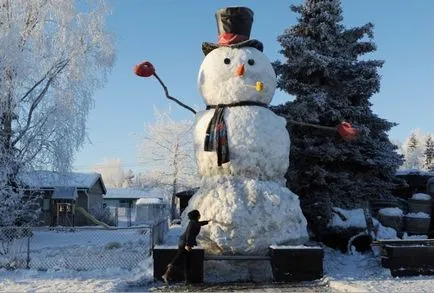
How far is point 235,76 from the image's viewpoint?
10820 millimetres

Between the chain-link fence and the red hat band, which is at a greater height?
the red hat band

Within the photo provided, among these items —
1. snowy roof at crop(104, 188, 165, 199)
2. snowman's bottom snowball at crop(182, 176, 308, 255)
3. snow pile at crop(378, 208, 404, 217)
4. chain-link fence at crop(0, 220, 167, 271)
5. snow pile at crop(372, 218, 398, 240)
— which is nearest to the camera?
snowman's bottom snowball at crop(182, 176, 308, 255)

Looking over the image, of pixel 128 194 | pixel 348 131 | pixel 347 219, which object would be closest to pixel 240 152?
pixel 348 131

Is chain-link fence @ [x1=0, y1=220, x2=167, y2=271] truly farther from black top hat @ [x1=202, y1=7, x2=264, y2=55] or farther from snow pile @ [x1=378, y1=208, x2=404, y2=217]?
snow pile @ [x1=378, y1=208, x2=404, y2=217]

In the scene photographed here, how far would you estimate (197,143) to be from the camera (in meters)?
11.1

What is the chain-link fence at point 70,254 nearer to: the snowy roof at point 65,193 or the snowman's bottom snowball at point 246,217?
the snowman's bottom snowball at point 246,217

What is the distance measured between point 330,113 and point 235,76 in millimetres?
5147

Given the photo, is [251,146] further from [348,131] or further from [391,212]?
[391,212]

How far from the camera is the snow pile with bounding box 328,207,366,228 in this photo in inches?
563

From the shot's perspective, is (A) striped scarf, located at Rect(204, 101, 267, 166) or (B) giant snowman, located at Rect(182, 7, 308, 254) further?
(A) striped scarf, located at Rect(204, 101, 267, 166)

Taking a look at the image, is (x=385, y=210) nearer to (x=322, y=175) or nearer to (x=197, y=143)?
(x=322, y=175)

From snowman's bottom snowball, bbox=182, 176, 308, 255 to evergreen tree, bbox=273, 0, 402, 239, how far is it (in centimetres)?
431

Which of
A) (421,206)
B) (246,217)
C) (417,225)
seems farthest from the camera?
(421,206)

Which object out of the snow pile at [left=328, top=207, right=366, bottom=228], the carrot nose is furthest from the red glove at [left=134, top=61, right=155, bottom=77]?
the snow pile at [left=328, top=207, right=366, bottom=228]
